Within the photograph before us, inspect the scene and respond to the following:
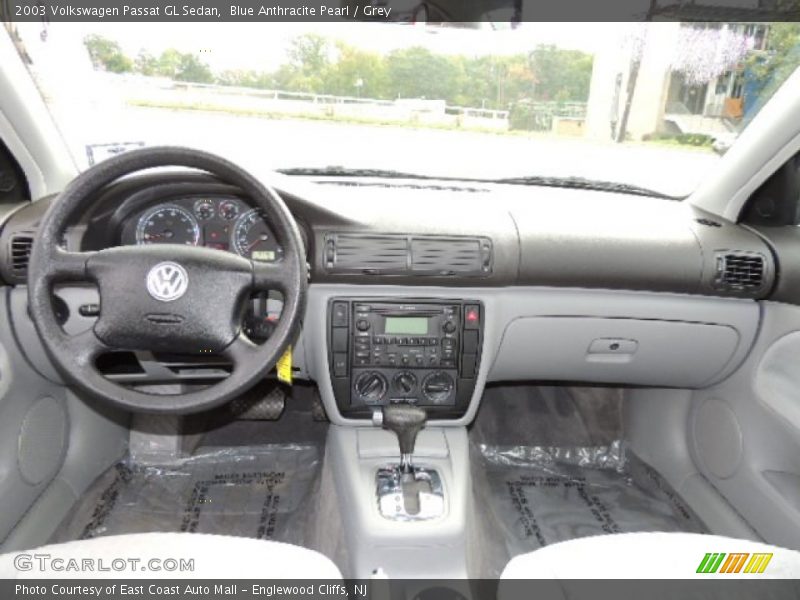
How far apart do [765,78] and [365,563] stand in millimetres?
1949

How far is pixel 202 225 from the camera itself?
1.98 meters

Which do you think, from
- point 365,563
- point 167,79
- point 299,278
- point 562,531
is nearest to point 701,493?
point 562,531

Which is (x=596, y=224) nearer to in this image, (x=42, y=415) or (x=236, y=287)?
(x=236, y=287)

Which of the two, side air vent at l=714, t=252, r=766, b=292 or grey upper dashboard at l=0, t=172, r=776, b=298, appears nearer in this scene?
grey upper dashboard at l=0, t=172, r=776, b=298

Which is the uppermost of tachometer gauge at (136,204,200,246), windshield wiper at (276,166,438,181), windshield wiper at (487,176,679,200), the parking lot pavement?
the parking lot pavement

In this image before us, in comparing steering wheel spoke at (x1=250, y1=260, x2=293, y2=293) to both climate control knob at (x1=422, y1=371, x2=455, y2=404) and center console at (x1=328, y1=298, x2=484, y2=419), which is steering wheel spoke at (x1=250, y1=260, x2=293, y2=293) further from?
climate control knob at (x1=422, y1=371, x2=455, y2=404)

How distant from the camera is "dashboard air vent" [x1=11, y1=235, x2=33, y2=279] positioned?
1.95 meters

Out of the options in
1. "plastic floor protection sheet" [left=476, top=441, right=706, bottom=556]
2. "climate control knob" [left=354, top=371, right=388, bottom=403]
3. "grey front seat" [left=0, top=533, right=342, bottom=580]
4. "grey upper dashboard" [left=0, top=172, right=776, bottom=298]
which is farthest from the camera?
"plastic floor protection sheet" [left=476, top=441, right=706, bottom=556]

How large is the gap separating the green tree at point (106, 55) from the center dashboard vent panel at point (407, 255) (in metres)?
0.90

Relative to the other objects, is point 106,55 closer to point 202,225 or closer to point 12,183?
point 12,183

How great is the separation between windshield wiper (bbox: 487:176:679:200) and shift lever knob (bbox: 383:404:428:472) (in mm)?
980

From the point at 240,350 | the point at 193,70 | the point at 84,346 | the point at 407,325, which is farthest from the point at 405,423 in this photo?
the point at 193,70

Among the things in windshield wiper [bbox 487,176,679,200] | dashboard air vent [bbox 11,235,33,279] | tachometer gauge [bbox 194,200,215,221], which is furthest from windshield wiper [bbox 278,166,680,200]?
dashboard air vent [bbox 11,235,33,279]

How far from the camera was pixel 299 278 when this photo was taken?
146cm
